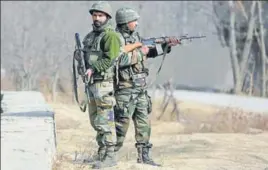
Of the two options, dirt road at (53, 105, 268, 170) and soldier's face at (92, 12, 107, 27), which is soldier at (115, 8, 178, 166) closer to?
dirt road at (53, 105, 268, 170)

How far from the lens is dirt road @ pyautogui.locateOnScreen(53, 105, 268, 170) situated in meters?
8.22

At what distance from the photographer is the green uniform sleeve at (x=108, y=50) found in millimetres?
7465

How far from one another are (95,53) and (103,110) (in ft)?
1.86

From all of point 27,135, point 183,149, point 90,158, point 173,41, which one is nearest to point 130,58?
point 173,41

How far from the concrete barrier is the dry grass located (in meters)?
0.37

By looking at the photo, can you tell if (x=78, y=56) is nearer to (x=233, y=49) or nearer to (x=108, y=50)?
(x=108, y=50)

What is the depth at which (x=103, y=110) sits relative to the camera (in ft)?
25.0

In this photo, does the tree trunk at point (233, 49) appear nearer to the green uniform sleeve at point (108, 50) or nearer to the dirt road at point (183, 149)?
the dirt road at point (183, 149)

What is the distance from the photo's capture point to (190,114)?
18.9 metres

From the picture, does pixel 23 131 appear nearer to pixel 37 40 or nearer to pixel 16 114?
pixel 16 114

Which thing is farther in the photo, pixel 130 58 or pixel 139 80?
pixel 139 80

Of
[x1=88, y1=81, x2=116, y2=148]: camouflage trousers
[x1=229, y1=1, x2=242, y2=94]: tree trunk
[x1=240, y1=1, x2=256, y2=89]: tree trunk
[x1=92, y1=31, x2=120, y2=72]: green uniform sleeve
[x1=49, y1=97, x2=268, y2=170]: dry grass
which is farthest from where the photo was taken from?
[x1=229, y1=1, x2=242, y2=94]: tree trunk

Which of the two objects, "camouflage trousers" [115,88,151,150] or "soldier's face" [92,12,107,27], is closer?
"soldier's face" [92,12,107,27]

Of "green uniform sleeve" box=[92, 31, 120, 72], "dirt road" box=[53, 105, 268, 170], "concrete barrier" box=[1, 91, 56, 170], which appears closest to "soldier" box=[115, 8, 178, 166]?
"dirt road" box=[53, 105, 268, 170]
